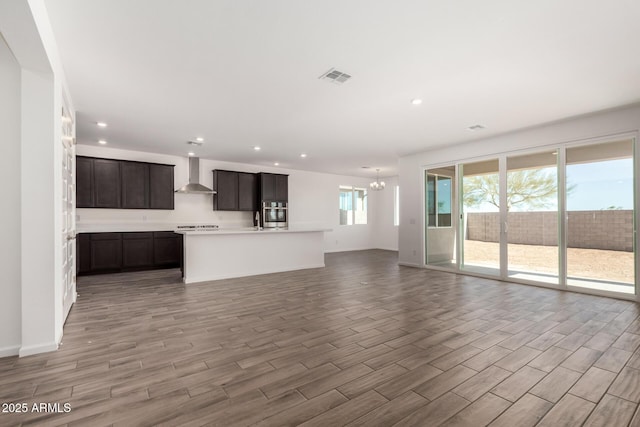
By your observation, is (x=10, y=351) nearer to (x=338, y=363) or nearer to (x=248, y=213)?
(x=338, y=363)

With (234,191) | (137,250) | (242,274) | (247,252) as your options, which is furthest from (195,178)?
(242,274)

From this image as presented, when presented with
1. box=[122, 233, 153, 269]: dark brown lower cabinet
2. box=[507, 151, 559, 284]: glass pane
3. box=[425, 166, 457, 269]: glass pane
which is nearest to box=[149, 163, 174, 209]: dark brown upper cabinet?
box=[122, 233, 153, 269]: dark brown lower cabinet

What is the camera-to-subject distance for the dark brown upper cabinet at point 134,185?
6.71 meters

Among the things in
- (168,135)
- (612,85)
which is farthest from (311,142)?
(612,85)

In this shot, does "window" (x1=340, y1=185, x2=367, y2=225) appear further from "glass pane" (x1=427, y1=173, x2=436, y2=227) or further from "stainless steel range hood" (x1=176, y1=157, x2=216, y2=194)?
"stainless steel range hood" (x1=176, y1=157, x2=216, y2=194)

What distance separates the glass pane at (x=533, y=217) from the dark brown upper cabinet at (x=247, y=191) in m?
6.26

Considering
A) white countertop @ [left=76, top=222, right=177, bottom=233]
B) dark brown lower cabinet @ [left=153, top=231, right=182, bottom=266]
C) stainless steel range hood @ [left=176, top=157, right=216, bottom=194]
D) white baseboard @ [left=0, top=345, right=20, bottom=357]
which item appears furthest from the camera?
stainless steel range hood @ [left=176, top=157, right=216, bottom=194]

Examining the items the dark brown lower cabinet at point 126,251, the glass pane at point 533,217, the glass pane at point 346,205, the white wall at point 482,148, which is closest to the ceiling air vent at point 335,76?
the white wall at point 482,148

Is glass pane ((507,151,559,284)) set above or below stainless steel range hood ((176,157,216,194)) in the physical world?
below

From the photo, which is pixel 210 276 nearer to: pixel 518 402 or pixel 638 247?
pixel 518 402

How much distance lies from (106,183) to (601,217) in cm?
945

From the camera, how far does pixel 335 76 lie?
3262 mm

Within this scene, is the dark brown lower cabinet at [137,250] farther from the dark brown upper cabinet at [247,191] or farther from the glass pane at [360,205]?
the glass pane at [360,205]

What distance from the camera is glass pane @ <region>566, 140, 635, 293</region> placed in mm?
4410
